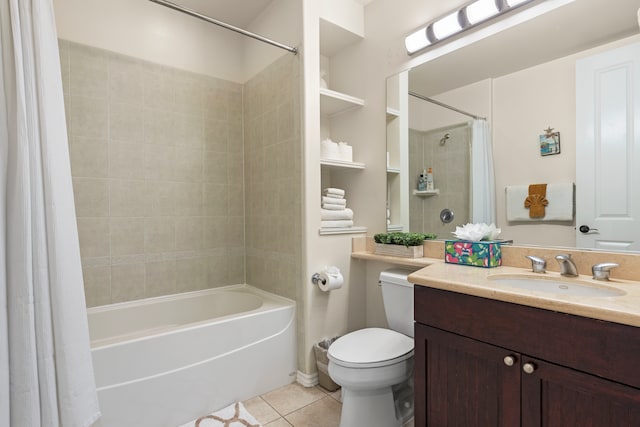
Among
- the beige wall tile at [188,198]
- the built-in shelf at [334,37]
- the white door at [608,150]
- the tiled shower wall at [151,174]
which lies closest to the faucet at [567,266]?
the white door at [608,150]

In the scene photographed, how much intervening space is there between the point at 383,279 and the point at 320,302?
1.63ft

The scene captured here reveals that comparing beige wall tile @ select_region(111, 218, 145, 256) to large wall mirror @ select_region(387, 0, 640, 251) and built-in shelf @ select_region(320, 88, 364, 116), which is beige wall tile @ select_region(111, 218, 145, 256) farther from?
large wall mirror @ select_region(387, 0, 640, 251)

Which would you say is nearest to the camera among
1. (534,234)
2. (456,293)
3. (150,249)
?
(456,293)

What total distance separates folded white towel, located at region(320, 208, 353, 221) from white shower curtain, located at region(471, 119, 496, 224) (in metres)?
0.80

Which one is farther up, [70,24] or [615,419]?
[70,24]

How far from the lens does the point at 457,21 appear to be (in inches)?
72.1

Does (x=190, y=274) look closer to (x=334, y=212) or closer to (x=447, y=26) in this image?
(x=334, y=212)

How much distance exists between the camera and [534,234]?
1600mm

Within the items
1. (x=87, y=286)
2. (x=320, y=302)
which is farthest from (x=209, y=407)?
(x=87, y=286)

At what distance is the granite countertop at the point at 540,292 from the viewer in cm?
89

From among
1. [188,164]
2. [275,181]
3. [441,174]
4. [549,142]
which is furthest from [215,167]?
[549,142]

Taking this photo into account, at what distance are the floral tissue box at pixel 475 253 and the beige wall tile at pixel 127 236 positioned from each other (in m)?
1.97

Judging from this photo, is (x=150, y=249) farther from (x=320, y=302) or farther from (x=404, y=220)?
(x=404, y=220)

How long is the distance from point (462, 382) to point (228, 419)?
4.03 feet
